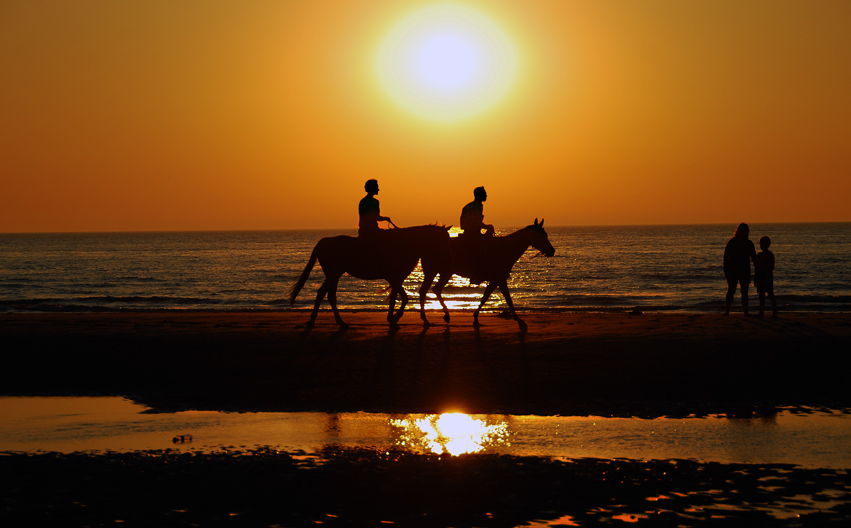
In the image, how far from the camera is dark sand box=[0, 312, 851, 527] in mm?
5504

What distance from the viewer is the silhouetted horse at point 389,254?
48.0 feet

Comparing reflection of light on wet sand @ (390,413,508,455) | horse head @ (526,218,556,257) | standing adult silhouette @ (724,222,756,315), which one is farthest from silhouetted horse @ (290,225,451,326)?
standing adult silhouette @ (724,222,756,315)

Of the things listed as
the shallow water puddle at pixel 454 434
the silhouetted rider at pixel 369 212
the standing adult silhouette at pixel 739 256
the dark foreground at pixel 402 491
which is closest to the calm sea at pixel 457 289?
the standing adult silhouette at pixel 739 256

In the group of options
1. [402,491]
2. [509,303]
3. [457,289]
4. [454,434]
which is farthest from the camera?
[457,289]

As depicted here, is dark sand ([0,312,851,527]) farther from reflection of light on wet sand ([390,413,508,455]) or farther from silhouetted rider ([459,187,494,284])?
silhouetted rider ([459,187,494,284])

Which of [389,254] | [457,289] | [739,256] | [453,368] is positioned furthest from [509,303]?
[457,289]

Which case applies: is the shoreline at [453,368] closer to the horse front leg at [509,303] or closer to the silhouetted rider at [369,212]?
the horse front leg at [509,303]

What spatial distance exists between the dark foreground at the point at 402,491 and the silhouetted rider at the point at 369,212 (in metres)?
7.77

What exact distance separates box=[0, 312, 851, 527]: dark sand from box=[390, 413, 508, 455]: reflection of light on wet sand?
0.36 meters

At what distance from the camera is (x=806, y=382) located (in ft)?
32.0

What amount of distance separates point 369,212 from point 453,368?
4.49m

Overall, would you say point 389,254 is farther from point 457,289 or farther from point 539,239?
point 457,289

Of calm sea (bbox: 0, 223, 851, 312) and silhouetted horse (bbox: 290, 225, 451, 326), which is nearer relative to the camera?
silhouetted horse (bbox: 290, 225, 451, 326)

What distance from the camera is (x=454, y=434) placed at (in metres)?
7.78
